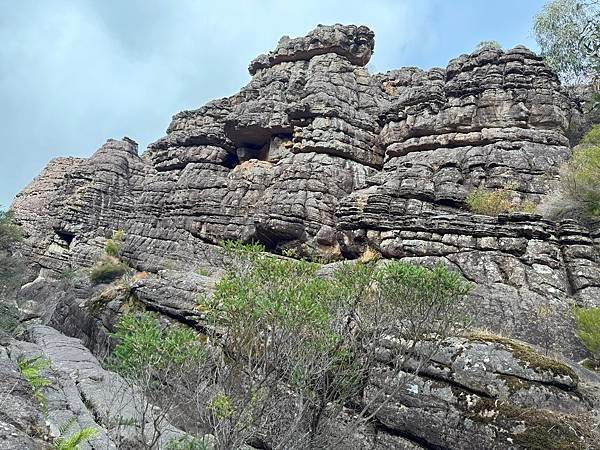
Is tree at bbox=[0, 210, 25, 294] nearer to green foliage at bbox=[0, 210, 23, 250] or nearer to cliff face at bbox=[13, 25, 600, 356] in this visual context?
green foliage at bbox=[0, 210, 23, 250]

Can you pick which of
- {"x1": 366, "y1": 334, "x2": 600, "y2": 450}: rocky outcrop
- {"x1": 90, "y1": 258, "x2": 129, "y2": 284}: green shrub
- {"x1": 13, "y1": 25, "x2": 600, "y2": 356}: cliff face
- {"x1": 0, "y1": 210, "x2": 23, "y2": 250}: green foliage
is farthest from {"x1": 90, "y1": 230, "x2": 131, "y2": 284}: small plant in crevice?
{"x1": 366, "y1": 334, "x2": 600, "y2": 450}: rocky outcrop

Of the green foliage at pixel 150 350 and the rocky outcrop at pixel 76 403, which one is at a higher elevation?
the green foliage at pixel 150 350

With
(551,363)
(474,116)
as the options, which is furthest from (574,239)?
(474,116)

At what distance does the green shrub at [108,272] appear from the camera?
41438mm

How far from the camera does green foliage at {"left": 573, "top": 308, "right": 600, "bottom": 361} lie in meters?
16.9

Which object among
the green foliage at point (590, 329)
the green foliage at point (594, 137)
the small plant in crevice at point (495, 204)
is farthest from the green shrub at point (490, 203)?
the green foliage at point (590, 329)

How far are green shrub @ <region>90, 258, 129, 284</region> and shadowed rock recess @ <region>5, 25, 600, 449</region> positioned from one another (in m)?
1.34

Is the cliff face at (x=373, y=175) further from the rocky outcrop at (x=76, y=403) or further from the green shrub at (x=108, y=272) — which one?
the rocky outcrop at (x=76, y=403)

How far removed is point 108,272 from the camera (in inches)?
1649

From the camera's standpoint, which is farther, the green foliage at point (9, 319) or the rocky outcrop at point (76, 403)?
the green foliage at point (9, 319)

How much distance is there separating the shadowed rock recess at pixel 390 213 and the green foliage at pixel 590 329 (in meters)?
0.93

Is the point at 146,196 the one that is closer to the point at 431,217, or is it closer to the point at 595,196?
the point at 431,217

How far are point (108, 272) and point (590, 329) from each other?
128 ft

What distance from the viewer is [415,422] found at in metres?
14.7
